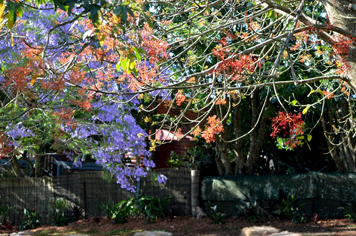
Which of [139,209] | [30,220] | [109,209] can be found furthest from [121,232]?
[30,220]

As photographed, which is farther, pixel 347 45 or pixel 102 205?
pixel 102 205

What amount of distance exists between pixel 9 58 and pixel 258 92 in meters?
6.32

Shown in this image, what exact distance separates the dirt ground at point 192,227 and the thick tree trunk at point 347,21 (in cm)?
422

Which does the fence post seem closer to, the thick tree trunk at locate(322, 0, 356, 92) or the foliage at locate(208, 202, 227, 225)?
the foliage at locate(208, 202, 227, 225)

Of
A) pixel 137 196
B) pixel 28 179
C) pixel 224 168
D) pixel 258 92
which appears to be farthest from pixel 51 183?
pixel 258 92

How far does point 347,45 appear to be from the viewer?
627 centimetres

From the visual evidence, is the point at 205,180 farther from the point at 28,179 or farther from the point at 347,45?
the point at 347,45

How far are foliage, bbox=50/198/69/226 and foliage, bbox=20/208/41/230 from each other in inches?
17.2

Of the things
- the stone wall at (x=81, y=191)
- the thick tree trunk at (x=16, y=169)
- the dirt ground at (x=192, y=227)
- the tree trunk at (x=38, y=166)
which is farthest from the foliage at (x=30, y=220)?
the thick tree trunk at (x=16, y=169)

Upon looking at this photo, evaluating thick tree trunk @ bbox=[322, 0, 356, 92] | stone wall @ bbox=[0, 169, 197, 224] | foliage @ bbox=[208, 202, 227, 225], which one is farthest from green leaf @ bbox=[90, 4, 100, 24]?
stone wall @ bbox=[0, 169, 197, 224]

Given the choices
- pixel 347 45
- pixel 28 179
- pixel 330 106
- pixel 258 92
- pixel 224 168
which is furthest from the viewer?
pixel 28 179

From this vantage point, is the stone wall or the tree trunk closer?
the stone wall

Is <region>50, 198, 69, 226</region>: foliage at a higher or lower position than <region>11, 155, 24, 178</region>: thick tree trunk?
lower

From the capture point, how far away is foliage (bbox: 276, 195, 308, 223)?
11.3 meters
